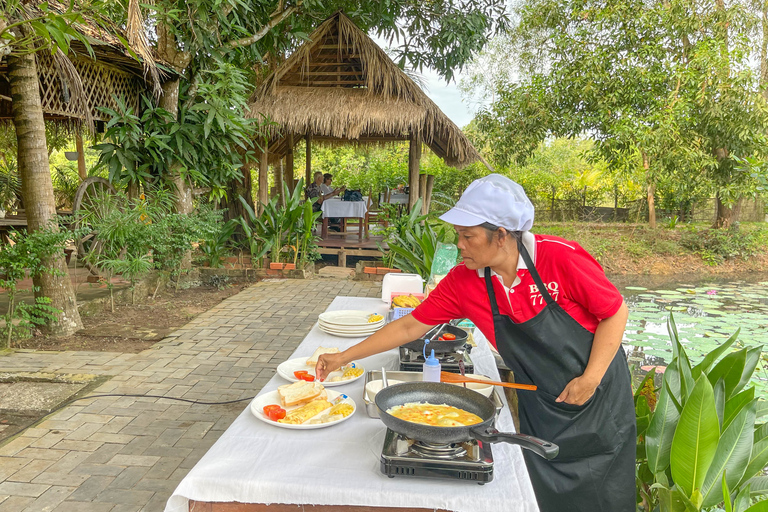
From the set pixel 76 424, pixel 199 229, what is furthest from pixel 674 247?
pixel 76 424

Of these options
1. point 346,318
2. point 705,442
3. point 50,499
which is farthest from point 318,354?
point 50,499

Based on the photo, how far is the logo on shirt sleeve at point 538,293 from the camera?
168 centimetres

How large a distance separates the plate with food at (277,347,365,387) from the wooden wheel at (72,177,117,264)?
4.45 meters

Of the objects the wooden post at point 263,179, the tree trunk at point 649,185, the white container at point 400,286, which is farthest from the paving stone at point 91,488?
the tree trunk at point 649,185

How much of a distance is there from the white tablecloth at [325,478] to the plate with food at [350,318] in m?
1.00

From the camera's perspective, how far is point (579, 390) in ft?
5.52

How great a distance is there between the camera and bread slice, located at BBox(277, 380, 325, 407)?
1.66 m

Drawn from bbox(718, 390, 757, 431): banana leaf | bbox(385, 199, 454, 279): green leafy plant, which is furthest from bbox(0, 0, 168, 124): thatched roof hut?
bbox(718, 390, 757, 431): banana leaf

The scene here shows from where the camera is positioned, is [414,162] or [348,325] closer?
[348,325]

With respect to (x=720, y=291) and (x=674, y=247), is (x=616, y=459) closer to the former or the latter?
(x=720, y=291)

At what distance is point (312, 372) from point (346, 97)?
7.13 meters

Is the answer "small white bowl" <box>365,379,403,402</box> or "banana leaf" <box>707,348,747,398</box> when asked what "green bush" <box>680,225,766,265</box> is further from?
"small white bowl" <box>365,379,403,402</box>

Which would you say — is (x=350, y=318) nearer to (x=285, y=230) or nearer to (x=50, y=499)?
(x=50, y=499)

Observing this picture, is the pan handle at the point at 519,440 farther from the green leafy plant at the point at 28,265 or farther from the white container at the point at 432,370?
the green leafy plant at the point at 28,265
